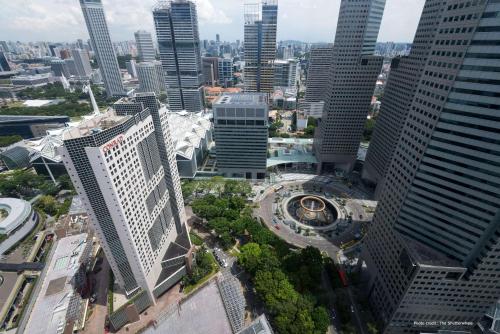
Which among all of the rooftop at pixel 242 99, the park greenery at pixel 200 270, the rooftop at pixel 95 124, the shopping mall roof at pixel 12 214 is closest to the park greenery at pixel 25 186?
the shopping mall roof at pixel 12 214

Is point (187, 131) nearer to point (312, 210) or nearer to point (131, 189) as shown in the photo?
point (312, 210)

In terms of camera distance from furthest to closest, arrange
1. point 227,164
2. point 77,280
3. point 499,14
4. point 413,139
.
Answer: point 227,164, point 77,280, point 413,139, point 499,14

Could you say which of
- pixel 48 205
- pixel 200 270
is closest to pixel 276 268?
pixel 200 270

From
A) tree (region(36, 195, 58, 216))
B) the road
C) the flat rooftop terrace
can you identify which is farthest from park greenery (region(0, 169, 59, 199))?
the flat rooftop terrace

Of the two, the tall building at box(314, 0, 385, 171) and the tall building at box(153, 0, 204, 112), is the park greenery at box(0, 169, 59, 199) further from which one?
the tall building at box(314, 0, 385, 171)

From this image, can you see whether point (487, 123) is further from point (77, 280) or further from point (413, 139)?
point (77, 280)

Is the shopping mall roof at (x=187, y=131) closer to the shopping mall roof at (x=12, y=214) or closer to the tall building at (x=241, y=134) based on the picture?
the tall building at (x=241, y=134)

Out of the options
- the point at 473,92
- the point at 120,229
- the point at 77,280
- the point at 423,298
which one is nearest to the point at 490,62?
the point at 473,92
